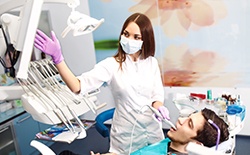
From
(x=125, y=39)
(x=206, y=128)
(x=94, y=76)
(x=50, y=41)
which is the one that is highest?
(x=50, y=41)

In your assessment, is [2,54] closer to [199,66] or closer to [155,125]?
[155,125]

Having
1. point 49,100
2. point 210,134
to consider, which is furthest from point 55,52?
point 210,134

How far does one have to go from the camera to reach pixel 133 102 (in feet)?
5.66

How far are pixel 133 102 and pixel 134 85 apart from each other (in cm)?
11

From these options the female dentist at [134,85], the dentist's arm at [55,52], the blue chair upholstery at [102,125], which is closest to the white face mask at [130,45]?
the female dentist at [134,85]

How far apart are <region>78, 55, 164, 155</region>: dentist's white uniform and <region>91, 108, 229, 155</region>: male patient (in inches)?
8.2

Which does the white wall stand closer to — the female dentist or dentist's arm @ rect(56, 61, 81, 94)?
the female dentist

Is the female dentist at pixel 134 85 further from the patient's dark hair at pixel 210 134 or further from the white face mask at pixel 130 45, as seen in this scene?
the patient's dark hair at pixel 210 134

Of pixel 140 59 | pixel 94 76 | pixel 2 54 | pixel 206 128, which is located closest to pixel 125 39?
pixel 140 59

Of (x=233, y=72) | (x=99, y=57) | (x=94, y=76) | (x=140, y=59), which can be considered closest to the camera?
(x=94, y=76)

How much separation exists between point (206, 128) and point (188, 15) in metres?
1.75

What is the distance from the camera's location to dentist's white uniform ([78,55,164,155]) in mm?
1678

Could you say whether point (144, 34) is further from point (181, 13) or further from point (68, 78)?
point (181, 13)

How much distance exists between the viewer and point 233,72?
2875 mm
